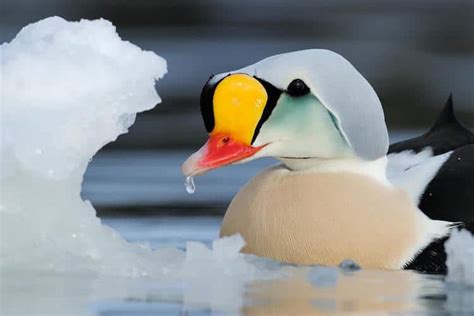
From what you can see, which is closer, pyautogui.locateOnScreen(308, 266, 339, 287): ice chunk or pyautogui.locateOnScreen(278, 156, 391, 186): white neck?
pyautogui.locateOnScreen(308, 266, 339, 287): ice chunk

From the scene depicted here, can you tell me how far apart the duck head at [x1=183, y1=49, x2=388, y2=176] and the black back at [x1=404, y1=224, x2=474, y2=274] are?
1.22 ft

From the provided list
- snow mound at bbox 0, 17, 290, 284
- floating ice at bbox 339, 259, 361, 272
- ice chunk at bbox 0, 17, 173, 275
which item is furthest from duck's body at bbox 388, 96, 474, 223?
ice chunk at bbox 0, 17, 173, 275

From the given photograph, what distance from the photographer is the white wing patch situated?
638cm

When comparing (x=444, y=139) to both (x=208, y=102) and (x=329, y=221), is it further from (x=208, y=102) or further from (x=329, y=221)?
(x=208, y=102)

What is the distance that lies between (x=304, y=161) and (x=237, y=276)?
0.68 meters

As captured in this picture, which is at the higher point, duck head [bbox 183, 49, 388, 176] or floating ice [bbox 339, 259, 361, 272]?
duck head [bbox 183, 49, 388, 176]

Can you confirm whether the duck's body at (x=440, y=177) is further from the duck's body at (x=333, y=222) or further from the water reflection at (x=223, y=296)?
the water reflection at (x=223, y=296)

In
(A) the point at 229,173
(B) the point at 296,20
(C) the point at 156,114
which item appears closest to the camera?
(A) the point at 229,173

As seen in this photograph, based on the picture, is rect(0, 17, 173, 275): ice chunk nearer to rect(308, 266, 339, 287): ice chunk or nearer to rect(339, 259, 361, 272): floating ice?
rect(308, 266, 339, 287): ice chunk

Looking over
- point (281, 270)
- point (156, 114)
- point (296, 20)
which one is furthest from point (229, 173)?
point (296, 20)

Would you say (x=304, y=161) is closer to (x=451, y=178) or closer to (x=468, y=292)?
(x=451, y=178)

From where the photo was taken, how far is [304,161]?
6398 mm

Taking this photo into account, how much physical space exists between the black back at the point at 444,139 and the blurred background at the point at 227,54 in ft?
3.18

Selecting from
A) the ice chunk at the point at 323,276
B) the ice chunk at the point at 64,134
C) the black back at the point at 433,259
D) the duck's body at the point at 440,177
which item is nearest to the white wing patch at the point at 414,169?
the duck's body at the point at 440,177
